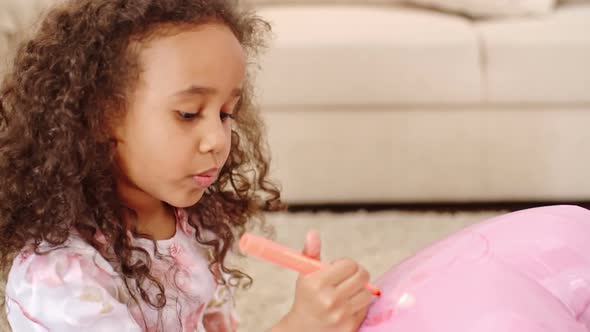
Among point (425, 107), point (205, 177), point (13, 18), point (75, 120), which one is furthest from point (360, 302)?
point (13, 18)

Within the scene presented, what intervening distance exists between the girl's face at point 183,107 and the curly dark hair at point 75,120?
15mm

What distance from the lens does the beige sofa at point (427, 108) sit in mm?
1542

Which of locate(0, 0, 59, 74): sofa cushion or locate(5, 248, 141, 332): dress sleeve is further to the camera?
locate(0, 0, 59, 74): sofa cushion

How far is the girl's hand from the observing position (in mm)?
628

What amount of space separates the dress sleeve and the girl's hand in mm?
147

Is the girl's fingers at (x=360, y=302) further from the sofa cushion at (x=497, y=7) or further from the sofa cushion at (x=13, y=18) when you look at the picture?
the sofa cushion at (x=497, y=7)

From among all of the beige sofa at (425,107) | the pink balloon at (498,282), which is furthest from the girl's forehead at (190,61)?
the beige sofa at (425,107)

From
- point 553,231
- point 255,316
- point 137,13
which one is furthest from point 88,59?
point 255,316

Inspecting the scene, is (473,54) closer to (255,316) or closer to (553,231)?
(255,316)

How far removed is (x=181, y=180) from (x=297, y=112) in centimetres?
89

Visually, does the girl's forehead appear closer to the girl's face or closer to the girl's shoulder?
the girl's face

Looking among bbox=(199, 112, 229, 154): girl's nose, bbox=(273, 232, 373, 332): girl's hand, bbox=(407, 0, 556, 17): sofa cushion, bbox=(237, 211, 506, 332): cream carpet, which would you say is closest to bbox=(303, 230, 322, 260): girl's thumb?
bbox=(273, 232, 373, 332): girl's hand

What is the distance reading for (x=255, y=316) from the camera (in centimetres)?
122

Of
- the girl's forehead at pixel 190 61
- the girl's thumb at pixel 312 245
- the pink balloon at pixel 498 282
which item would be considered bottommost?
the pink balloon at pixel 498 282
